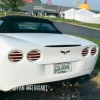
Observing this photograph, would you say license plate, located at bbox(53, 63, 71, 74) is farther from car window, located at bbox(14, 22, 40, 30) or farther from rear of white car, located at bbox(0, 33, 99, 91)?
car window, located at bbox(14, 22, 40, 30)

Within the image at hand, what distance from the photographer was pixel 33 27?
4.61 metres

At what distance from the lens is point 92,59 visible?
390 cm

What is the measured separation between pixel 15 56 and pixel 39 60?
384mm

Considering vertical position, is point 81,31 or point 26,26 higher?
point 26,26

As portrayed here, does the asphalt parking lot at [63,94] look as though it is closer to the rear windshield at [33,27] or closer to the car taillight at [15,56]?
the car taillight at [15,56]

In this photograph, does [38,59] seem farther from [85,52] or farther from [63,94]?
[63,94]

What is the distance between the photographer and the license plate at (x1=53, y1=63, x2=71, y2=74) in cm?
343

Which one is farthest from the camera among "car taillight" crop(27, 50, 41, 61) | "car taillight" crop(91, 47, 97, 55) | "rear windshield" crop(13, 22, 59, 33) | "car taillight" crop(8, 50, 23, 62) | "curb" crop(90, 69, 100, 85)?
"curb" crop(90, 69, 100, 85)

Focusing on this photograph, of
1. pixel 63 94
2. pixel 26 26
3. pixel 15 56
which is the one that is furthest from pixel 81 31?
pixel 15 56

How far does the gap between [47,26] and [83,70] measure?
1440mm

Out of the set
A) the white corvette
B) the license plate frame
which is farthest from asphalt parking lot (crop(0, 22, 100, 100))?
the license plate frame

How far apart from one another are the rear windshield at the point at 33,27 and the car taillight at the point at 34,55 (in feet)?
3.20

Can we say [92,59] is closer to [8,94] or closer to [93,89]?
[93,89]

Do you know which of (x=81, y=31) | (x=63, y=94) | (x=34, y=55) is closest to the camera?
(x=34, y=55)
